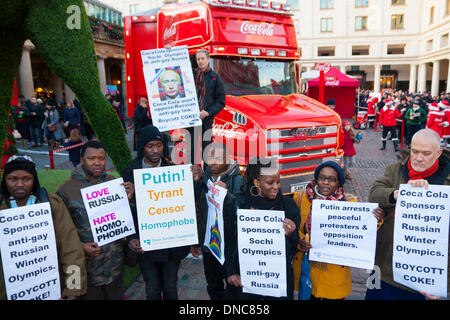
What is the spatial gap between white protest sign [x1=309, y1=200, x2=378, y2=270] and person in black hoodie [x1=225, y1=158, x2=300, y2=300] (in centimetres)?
20

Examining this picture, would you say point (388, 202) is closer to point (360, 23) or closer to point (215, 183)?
point (215, 183)

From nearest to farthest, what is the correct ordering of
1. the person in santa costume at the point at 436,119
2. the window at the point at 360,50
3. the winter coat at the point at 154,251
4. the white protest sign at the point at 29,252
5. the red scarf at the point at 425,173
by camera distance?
1. the white protest sign at the point at 29,252
2. the red scarf at the point at 425,173
3. the winter coat at the point at 154,251
4. the person in santa costume at the point at 436,119
5. the window at the point at 360,50

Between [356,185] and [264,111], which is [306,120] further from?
[356,185]

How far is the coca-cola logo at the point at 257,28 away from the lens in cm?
679

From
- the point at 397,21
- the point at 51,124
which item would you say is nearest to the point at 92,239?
the point at 51,124

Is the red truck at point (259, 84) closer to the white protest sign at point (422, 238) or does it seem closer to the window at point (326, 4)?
the white protest sign at point (422, 238)

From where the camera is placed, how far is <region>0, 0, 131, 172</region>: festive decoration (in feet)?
11.8

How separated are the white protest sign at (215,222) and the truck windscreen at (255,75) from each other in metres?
3.90

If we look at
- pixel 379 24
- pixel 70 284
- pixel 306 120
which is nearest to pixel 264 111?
pixel 306 120

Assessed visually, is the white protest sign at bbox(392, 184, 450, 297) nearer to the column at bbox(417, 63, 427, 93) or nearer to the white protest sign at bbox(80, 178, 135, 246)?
the white protest sign at bbox(80, 178, 135, 246)

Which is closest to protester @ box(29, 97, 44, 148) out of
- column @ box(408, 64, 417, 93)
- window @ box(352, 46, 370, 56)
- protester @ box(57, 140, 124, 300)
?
protester @ box(57, 140, 124, 300)

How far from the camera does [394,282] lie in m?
2.85

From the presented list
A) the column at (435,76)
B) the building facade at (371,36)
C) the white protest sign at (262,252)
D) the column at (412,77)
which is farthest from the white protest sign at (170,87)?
the column at (412,77)

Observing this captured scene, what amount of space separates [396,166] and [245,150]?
322 cm
